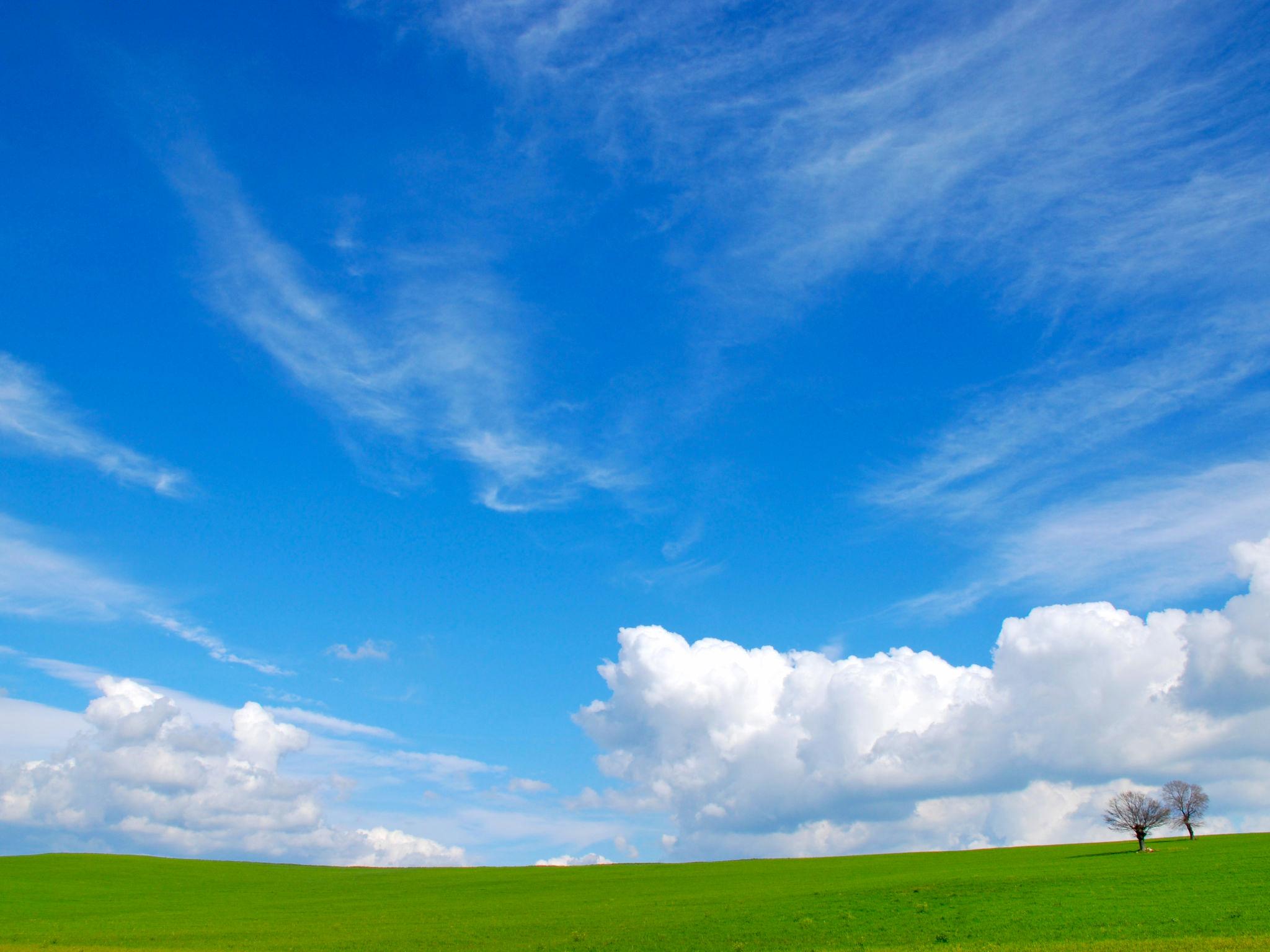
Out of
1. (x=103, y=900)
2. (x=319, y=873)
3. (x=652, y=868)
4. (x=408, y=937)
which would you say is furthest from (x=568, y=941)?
(x=319, y=873)

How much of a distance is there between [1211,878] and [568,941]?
43.6 m

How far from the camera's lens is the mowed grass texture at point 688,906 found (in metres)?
43.4

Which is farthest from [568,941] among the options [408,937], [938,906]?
[938,906]

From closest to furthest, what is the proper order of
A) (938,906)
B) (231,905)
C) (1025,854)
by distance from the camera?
(938,906), (231,905), (1025,854)

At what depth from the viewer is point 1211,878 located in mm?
58500

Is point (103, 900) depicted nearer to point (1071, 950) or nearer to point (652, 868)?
point (652, 868)

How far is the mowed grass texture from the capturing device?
43.4 metres

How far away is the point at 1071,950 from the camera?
116 feet

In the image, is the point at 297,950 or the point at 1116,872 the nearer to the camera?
the point at 297,950

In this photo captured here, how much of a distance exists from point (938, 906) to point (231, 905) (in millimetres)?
61943

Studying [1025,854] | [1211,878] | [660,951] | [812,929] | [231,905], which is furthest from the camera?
[1025,854]

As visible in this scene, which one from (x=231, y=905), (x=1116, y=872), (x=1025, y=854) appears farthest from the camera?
(x=1025, y=854)

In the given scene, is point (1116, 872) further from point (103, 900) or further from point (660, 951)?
point (103, 900)

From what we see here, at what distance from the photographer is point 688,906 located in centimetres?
6319
